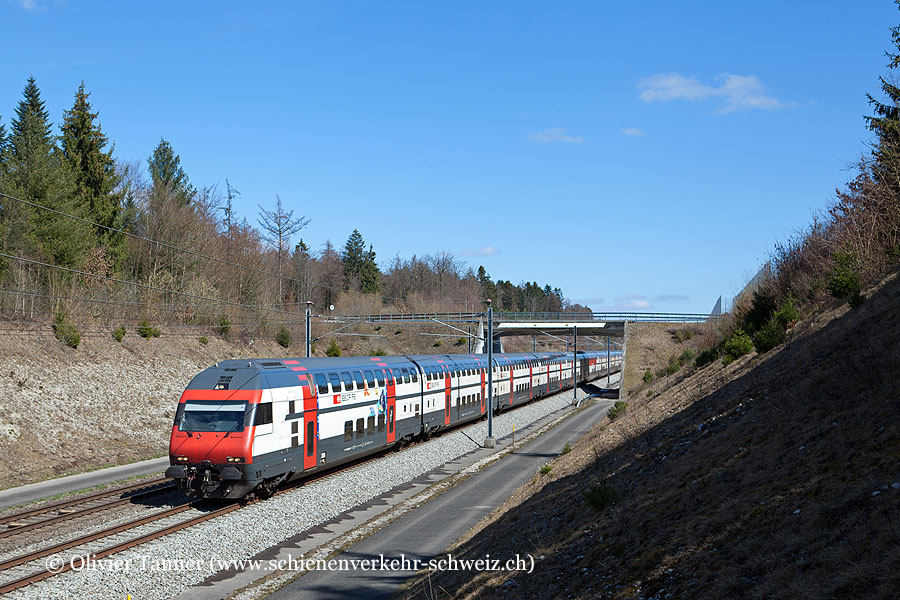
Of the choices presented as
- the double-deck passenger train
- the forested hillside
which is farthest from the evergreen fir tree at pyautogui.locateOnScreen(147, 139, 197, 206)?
the double-deck passenger train

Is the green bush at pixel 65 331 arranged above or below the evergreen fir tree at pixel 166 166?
below

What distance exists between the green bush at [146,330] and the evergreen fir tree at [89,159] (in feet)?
27.9

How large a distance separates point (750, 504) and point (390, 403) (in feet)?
74.3

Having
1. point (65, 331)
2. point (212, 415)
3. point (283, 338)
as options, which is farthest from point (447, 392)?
point (283, 338)

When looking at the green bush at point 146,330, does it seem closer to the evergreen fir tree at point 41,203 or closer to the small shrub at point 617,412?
the evergreen fir tree at point 41,203

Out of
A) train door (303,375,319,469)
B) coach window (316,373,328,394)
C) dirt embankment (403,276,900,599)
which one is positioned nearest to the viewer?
dirt embankment (403,276,900,599)

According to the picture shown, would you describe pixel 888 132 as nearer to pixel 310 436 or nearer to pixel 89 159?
pixel 310 436

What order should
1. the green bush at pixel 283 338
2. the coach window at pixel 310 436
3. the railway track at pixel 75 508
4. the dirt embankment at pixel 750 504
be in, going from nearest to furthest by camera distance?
the dirt embankment at pixel 750 504, the railway track at pixel 75 508, the coach window at pixel 310 436, the green bush at pixel 283 338

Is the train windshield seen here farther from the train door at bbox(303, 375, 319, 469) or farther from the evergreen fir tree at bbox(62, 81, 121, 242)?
the evergreen fir tree at bbox(62, 81, 121, 242)

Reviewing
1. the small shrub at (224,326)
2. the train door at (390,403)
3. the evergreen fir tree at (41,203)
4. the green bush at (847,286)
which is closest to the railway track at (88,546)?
the train door at (390,403)

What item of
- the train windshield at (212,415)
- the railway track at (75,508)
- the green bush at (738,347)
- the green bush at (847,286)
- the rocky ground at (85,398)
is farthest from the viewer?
the rocky ground at (85,398)

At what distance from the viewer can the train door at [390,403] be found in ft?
102

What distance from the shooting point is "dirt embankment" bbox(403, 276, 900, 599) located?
7617 mm

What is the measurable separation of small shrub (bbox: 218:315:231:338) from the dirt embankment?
43.8 meters
